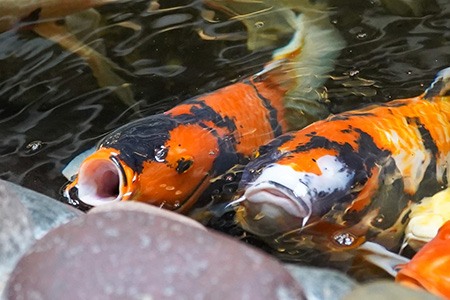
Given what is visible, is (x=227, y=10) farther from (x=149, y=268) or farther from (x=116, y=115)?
(x=149, y=268)

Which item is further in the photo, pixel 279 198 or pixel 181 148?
pixel 181 148

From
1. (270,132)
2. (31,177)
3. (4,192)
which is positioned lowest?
(31,177)

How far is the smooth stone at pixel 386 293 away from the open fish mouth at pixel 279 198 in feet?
2.24

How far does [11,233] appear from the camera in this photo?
1.56 m

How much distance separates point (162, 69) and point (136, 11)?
388 millimetres

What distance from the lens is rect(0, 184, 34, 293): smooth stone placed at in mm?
1522

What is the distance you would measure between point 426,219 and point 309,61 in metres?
0.85

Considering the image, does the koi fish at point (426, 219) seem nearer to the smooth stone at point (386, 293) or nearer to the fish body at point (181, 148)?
the fish body at point (181, 148)

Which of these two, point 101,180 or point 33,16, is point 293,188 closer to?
point 101,180

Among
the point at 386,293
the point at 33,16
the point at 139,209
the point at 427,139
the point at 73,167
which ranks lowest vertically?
the point at 73,167

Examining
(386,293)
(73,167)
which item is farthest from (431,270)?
(73,167)

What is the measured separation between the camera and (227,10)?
3.04 metres

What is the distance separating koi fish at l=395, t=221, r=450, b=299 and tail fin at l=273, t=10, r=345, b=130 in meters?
0.79

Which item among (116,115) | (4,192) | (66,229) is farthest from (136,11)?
(66,229)
